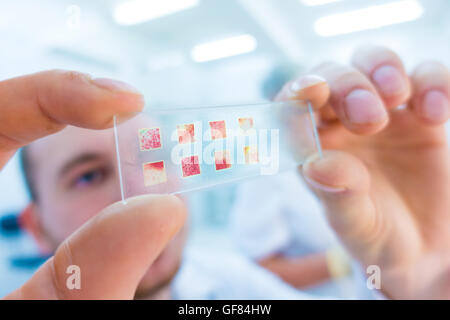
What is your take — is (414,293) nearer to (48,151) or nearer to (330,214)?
(330,214)

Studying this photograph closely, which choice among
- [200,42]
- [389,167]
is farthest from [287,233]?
[200,42]

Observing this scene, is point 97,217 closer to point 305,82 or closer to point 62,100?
point 62,100

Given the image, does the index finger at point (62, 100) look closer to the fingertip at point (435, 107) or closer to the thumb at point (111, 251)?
the thumb at point (111, 251)

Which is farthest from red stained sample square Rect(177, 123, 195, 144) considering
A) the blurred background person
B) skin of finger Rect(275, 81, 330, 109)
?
the blurred background person

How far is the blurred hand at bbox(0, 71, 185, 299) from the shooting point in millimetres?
211

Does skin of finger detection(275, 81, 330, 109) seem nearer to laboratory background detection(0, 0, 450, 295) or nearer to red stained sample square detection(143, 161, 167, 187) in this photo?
red stained sample square detection(143, 161, 167, 187)

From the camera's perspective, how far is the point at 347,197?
1.14 feet

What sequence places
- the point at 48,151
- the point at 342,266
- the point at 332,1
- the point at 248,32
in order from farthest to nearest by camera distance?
1. the point at 248,32
2. the point at 332,1
3. the point at 342,266
4. the point at 48,151

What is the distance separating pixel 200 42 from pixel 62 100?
1544 millimetres

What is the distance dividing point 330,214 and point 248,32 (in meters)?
1.48

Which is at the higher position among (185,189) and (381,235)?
(185,189)

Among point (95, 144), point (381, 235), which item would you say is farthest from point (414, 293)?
point (95, 144)

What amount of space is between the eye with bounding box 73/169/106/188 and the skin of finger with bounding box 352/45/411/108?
53 cm

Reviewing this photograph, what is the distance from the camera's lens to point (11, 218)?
2.01ft
